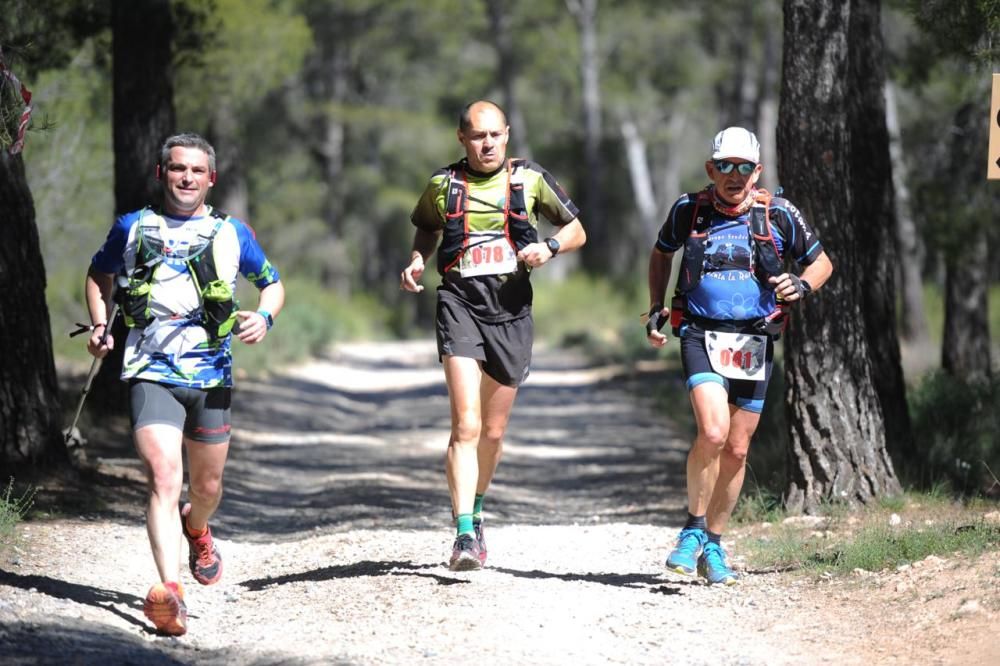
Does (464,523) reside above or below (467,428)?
below

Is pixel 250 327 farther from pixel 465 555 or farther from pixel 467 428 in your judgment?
pixel 465 555

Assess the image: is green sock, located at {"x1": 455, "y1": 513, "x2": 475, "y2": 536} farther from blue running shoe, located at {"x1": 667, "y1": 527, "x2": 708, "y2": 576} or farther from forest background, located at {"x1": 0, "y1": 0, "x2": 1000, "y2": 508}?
forest background, located at {"x1": 0, "y1": 0, "x2": 1000, "y2": 508}

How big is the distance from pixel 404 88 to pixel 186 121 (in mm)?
34608

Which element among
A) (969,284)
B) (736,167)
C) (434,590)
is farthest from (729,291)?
(969,284)

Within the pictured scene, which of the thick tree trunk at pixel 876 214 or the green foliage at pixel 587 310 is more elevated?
the thick tree trunk at pixel 876 214

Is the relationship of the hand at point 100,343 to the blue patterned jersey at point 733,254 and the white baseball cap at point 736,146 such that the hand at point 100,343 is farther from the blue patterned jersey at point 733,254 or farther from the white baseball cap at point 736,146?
the white baseball cap at point 736,146

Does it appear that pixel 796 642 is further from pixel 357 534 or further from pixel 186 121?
pixel 186 121

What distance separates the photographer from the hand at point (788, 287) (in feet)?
23.6

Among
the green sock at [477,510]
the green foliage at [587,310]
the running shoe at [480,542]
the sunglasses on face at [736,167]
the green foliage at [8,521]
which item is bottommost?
the green foliage at [587,310]

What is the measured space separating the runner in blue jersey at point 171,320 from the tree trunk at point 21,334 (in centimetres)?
329

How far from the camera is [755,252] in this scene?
7.27 meters

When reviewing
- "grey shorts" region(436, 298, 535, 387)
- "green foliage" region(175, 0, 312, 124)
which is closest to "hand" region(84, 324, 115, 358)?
"grey shorts" region(436, 298, 535, 387)

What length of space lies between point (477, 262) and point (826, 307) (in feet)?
9.56

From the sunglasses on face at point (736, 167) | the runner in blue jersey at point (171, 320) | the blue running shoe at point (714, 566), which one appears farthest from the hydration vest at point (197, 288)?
the blue running shoe at point (714, 566)
